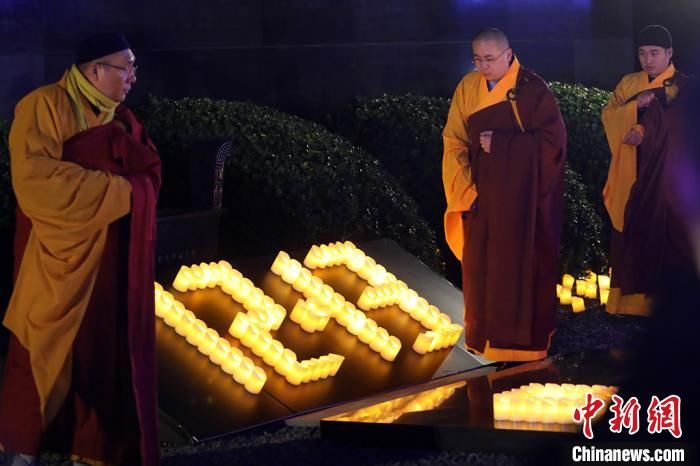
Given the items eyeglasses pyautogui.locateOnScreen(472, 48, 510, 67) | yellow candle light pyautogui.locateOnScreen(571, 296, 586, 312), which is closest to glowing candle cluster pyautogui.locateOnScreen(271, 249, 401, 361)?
eyeglasses pyautogui.locateOnScreen(472, 48, 510, 67)

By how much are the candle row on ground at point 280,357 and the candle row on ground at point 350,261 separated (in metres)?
1.02

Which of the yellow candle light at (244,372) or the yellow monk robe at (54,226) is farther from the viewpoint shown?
the yellow candle light at (244,372)

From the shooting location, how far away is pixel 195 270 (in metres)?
7.75

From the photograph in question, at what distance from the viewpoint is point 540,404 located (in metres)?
6.53

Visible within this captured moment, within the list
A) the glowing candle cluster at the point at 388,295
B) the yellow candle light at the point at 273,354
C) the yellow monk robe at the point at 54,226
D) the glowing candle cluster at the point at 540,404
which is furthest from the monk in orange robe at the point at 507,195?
the yellow monk robe at the point at 54,226

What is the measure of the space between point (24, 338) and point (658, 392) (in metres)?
2.65

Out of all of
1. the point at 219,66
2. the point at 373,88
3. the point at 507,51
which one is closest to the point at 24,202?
the point at 507,51

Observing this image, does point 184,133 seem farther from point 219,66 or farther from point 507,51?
point 507,51

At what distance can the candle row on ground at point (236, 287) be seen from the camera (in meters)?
7.56

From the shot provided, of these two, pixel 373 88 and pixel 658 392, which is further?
pixel 373 88

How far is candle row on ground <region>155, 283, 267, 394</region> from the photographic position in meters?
6.98

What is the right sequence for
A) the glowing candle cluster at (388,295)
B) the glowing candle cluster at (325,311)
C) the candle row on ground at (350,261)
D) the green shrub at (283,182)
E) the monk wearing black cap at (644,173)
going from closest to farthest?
the glowing candle cluster at (325,311)
the glowing candle cluster at (388,295)
the candle row on ground at (350,261)
the green shrub at (283,182)
the monk wearing black cap at (644,173)

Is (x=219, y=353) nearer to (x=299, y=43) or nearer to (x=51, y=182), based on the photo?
(x=51, y=182)

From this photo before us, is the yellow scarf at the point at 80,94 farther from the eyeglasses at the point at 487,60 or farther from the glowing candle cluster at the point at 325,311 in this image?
the eyeglasses at the point at 487,60
